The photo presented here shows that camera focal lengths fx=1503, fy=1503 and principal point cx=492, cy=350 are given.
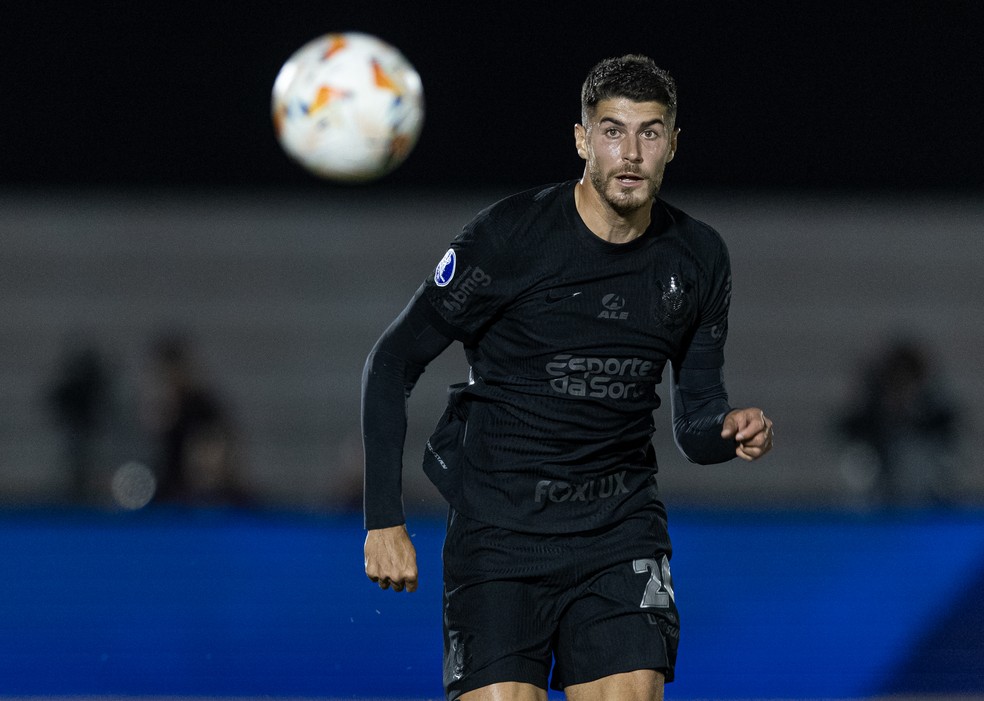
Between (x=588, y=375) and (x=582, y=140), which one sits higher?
(x=582, y=140)

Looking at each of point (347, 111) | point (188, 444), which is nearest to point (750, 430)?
point (347, 111)

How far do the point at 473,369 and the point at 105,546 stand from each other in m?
3.24

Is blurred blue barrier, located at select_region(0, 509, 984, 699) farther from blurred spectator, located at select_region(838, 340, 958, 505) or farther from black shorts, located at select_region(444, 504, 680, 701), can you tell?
black shorts, located at select_region(444, 504, 680, 701)

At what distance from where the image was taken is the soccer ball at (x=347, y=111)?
5.07m

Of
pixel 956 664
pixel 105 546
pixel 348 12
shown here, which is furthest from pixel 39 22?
pixel 956 664

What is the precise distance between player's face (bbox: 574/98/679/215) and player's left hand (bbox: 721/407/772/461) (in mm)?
510

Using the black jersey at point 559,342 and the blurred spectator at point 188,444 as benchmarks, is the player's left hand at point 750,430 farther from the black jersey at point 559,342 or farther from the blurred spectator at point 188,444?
the blurred spectator at point 188,444

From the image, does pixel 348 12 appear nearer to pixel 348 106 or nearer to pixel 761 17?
pixel 761 17

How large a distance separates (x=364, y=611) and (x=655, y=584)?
306 cm

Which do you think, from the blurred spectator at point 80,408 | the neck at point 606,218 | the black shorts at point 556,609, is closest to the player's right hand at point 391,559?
the black shorts at point 556,609

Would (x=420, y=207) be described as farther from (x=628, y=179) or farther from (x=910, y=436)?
(x=628, y=179)

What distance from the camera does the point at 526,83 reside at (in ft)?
37.7

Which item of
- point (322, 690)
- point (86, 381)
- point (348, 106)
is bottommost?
point (322, 690)

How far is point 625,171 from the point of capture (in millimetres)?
3277
